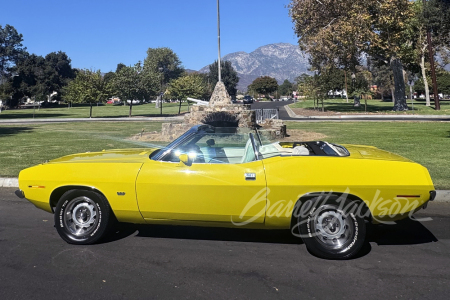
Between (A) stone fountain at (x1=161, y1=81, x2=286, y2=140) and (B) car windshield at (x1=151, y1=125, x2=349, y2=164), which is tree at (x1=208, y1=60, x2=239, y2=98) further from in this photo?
(B) car windshield at (x1=151, y1=125, x2=349, y2=164)

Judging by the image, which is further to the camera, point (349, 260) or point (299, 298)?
point (349, 260)

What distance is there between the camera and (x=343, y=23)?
101 feet

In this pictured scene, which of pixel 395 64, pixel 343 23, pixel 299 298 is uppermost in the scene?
pixel 343 23

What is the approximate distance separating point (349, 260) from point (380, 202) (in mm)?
690

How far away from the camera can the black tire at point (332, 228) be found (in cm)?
416

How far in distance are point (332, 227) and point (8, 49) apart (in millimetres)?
84726

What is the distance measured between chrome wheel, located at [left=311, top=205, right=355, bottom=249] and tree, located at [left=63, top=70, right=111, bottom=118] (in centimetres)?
3530

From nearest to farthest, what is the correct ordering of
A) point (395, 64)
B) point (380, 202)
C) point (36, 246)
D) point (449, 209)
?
1. point (380, 202)
2. point (36, 246)
3. point (449, 209)
4. point (395, 64)

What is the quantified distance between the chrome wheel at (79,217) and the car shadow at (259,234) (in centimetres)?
29

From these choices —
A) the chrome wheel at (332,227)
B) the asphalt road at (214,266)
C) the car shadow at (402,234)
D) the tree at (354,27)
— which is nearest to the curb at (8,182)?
the asphalt road at (214,266)

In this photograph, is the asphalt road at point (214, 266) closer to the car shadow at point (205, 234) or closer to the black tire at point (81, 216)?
the car shadow at point (205, 234)

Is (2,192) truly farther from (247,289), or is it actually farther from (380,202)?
(380,202)

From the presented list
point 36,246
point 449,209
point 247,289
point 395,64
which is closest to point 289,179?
point 247,289

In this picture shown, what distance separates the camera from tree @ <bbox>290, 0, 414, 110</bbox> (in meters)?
30.5
